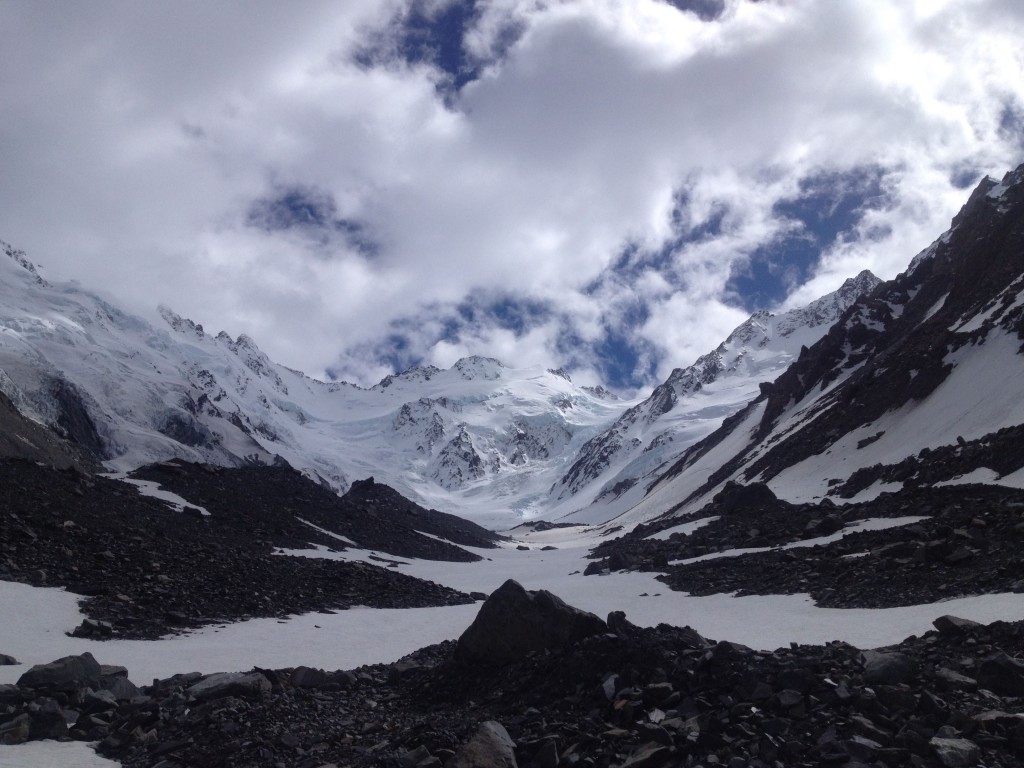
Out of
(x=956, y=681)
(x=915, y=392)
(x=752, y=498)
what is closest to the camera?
(x=956, y=681)

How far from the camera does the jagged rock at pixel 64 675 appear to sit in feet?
35.8

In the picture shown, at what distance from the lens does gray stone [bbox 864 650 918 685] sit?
831 cm

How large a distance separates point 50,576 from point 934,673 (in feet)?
72.0

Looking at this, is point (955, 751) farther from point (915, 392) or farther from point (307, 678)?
point (915, 392)

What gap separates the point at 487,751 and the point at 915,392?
49.4 meters

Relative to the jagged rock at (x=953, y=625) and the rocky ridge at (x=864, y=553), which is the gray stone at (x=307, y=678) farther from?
the rocky ridge at (x=864, y=553)

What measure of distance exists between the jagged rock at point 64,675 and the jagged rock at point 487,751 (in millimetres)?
7105

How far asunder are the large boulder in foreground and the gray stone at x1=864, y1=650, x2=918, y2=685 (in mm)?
5100

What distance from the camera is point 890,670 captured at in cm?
841

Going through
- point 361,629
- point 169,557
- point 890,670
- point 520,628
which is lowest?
point 890,670

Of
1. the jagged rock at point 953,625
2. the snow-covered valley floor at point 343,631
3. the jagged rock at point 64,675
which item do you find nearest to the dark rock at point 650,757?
the jagged rock at point 953,625

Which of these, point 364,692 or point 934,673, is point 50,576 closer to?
point 364,692

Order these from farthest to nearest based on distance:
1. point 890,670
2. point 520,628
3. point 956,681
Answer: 1. point 520,628
2. point 890,670
3. point 956,681

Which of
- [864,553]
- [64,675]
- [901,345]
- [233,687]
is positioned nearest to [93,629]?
[64,675]
